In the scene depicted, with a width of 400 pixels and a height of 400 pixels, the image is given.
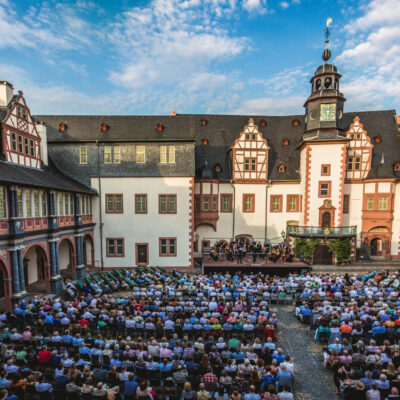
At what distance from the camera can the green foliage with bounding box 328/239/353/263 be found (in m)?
27.5

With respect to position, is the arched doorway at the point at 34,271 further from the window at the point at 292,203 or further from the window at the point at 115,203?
the window at the point at 292,203

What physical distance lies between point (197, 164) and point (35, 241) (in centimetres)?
1877

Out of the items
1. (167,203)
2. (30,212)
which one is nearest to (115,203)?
(167,203)

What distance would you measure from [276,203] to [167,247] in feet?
45.5

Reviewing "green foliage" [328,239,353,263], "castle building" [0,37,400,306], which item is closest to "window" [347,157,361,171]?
"castle building" [0,37,400,306]

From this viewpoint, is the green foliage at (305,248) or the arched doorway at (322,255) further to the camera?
the arched doorway at (322,255)

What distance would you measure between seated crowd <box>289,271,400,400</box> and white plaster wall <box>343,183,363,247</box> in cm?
1150

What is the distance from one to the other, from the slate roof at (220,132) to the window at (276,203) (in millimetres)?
2153

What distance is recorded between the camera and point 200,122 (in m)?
34.4

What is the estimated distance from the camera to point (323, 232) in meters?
27.7

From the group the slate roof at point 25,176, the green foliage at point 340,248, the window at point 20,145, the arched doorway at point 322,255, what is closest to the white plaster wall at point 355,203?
the green foliage at point 340,248

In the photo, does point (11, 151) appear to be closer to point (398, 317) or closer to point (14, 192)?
point (14, 192)

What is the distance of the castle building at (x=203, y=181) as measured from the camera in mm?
23125

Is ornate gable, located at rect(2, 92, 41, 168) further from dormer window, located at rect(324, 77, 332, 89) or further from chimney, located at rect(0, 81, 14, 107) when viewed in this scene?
dormer window, located at rect(324, 77, 332, 89)
